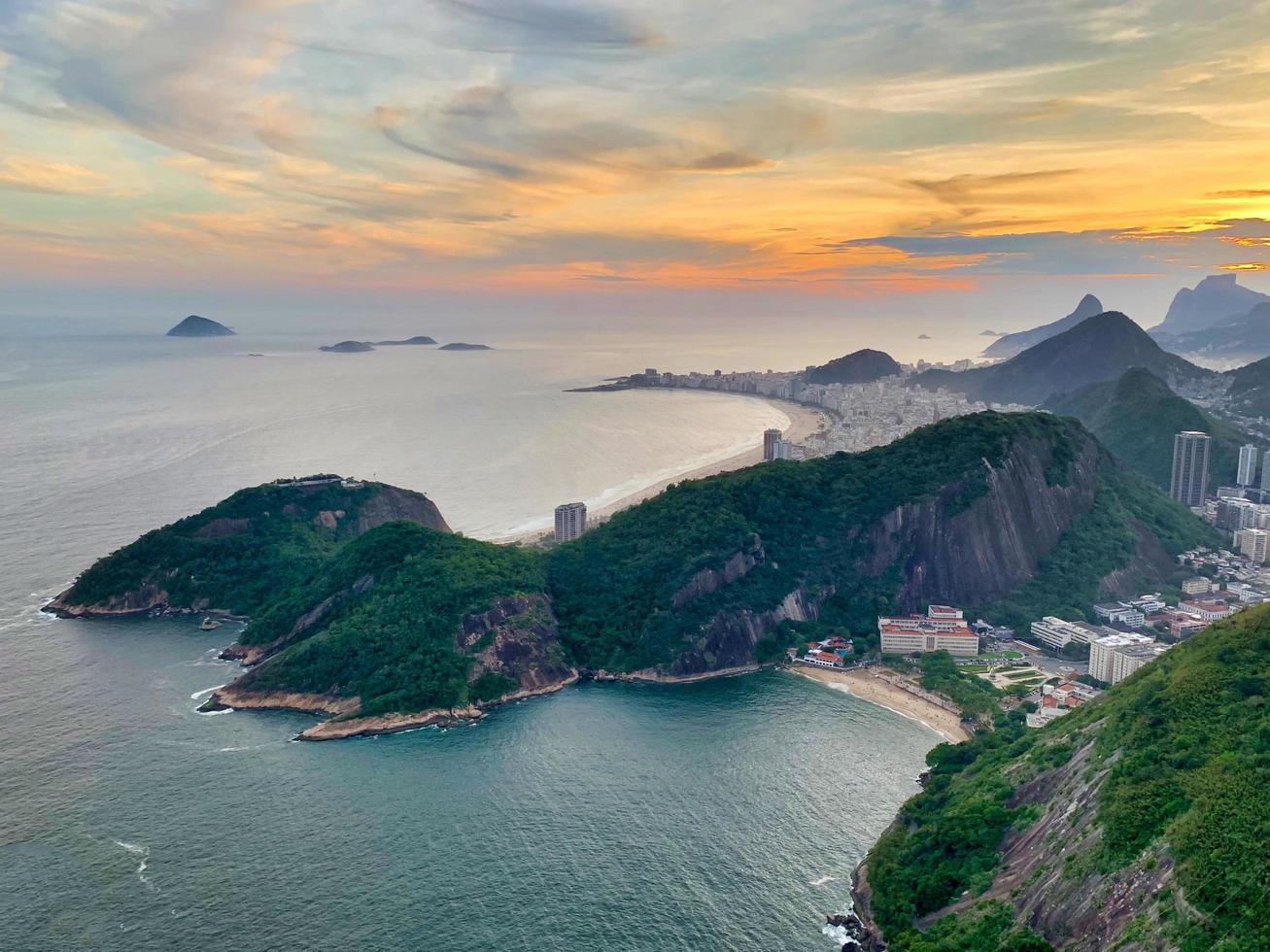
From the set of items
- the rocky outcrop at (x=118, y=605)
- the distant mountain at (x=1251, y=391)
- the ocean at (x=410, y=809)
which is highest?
the distant mountain at (x=1251, y=391)

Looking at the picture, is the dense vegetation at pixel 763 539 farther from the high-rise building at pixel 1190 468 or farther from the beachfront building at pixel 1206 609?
the high-rise building at pixel 1190 468

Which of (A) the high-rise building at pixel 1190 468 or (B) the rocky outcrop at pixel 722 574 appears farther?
(A) the high-rise building at pixel 1190 468

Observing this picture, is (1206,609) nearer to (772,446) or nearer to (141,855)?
(772,446)

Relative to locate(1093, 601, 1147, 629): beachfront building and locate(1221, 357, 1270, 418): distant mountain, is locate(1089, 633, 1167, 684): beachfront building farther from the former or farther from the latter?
locate(1221, 357, 1270, 418): distant mountain

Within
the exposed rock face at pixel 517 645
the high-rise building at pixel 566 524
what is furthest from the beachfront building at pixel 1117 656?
the high-rise building at pixel 566 524

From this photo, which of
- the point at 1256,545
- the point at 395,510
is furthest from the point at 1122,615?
the point at 395,510

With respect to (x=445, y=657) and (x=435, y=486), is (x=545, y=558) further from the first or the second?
(x=435, y=486)
